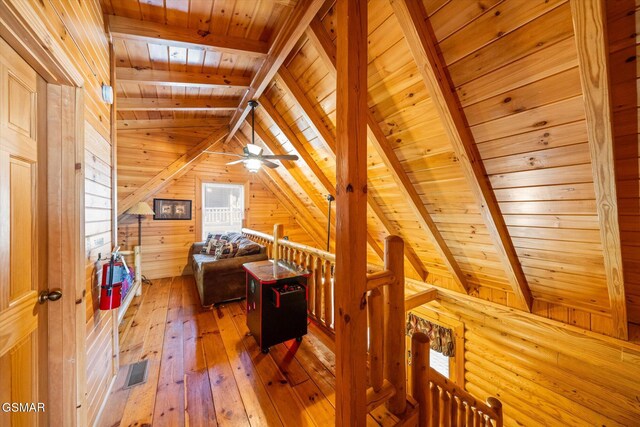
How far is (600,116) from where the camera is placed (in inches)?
46.8

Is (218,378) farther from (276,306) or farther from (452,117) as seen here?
(452,117)

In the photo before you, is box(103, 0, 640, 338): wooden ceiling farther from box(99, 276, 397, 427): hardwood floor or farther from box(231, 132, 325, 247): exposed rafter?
box(231, 132, 325, 247): exposed rafter

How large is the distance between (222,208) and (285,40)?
462 centimetres

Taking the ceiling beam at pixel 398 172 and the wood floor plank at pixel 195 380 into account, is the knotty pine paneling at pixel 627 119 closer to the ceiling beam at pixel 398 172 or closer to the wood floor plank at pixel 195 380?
the ceiling beam at pixel 398 172

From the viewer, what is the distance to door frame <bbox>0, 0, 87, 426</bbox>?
114 centimetres

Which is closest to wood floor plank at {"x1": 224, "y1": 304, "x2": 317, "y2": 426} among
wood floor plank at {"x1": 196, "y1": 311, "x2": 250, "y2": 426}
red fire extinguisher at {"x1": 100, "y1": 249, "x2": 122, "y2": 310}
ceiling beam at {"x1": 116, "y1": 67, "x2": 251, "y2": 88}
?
wood floor plank at {"x1": 196, "y1": 311, "x2": 250, "y2": 426}

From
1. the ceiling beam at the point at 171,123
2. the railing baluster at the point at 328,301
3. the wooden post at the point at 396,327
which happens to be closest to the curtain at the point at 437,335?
the railing baluster at the point at 328,301

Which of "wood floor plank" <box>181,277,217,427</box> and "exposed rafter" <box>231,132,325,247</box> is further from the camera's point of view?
"exposed rafter" <box>231,132,325,247</box>

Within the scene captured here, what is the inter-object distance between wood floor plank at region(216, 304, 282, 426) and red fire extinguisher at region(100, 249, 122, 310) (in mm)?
1098

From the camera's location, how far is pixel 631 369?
6.46 ft

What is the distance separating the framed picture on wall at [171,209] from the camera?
15.4ft

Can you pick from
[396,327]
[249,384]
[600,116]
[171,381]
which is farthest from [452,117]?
[171,381]

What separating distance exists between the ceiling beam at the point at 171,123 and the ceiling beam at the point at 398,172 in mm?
3079

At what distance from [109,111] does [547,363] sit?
5.09 metres
